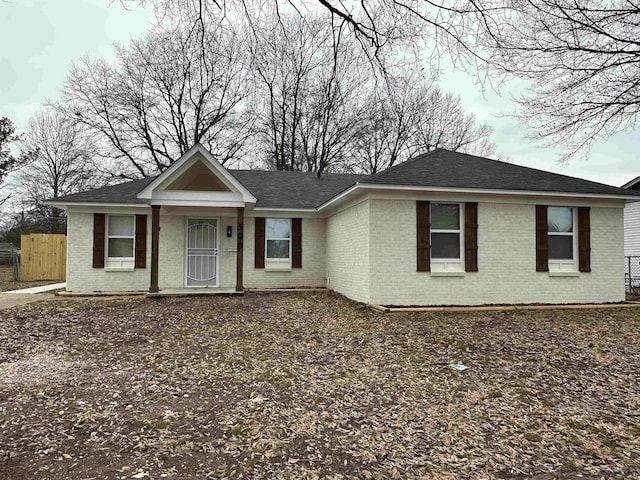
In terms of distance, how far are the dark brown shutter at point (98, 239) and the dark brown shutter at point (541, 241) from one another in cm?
1234

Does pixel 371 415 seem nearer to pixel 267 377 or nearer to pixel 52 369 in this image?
pixel 267 377

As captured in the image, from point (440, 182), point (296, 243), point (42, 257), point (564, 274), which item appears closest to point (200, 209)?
point (296, 243)

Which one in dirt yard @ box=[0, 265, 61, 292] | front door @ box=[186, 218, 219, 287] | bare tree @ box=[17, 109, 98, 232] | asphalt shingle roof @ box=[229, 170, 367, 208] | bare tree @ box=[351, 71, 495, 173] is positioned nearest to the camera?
front door @ box=[186, 218, 219, 287]

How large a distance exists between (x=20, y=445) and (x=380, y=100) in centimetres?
451

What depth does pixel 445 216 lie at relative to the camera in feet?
31.9

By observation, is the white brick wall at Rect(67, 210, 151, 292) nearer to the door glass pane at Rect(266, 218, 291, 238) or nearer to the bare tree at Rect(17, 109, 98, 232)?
the door glass pane at Rect(266, 218, 291, 238)

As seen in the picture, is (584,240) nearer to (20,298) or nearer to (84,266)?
→ (84,266)

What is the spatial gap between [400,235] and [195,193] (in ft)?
19.2

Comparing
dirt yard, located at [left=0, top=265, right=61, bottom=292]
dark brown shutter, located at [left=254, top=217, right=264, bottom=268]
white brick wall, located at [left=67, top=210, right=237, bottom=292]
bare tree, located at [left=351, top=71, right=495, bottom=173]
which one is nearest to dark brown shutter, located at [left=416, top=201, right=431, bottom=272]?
dark brown shutter, located at [left=254, top=217, right=264, bottom=268]

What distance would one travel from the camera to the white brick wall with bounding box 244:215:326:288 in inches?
519

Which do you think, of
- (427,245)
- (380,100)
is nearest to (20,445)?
(380,100)

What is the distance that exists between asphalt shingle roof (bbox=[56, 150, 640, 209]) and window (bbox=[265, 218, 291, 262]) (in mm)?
623

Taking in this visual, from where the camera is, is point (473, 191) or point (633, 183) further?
point (633, 183)

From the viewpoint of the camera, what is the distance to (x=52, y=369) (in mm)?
4848
